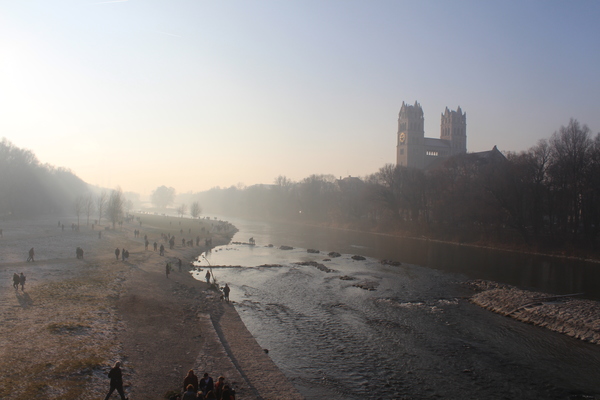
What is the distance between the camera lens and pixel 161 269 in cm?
3628

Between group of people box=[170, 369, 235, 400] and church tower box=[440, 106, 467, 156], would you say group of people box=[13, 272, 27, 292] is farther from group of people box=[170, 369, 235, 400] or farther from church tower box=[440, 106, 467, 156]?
church tower box=[440, 106, 467, 156]

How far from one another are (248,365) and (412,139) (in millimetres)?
120345

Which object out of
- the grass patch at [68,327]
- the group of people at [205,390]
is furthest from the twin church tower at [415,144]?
the group of people at [205,390]

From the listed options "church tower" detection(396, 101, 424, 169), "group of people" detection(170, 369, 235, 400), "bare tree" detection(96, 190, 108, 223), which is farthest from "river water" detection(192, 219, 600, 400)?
"church tower" detection(396, 101, 424, 169)

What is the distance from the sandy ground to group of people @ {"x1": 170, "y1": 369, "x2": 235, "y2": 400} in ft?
4.69

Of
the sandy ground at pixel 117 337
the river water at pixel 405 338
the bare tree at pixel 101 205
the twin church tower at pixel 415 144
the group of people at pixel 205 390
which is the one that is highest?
the twin church tower at pixel 415 144

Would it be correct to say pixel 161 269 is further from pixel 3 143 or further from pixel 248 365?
pixel 3 143

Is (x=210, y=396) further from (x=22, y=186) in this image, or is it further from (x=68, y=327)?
(x=22, y=186)

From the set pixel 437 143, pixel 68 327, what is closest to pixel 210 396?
pixel 68 327

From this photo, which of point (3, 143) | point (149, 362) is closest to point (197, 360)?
point (149, 362)

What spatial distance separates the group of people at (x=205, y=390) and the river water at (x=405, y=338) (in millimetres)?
3789

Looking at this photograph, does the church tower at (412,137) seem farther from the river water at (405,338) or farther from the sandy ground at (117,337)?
the sandy ground at (117,337)

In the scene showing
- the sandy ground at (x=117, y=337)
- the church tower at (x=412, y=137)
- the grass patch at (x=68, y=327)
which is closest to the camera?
the sandy ground at (x=117, y=337)

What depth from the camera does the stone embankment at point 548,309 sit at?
69.7 feet
